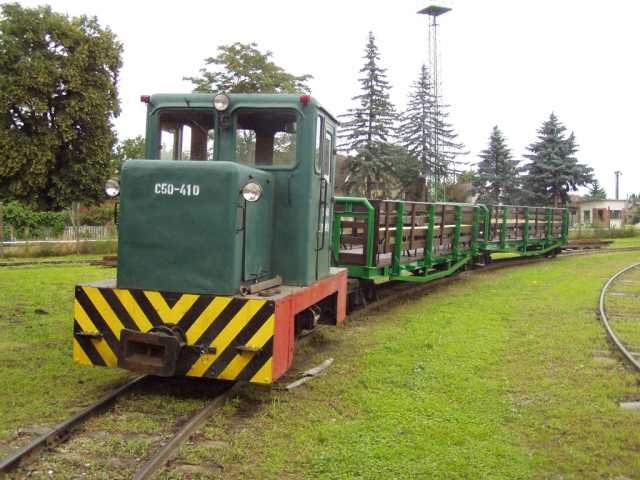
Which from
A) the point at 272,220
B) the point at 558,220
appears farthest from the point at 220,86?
the point at 272,220

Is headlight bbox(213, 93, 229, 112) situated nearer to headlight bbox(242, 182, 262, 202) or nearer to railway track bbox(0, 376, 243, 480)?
headlight bbox(242, 182, 262, 202)

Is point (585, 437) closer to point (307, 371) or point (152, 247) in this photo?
point (307, 371)

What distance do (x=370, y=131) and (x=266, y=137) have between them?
100 ft

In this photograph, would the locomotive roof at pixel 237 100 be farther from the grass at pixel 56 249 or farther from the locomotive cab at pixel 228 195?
the grass at pixel 56 249

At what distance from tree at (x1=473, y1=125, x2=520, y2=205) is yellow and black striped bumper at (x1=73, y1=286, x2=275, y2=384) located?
38.4 meters

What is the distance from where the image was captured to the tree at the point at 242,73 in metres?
23.4

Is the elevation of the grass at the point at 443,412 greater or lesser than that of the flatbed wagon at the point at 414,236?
lesser

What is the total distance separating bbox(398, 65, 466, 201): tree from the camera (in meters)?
39.7

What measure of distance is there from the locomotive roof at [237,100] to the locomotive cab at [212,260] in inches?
0.6

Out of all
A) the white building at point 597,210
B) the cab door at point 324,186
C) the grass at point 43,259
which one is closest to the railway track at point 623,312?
the cab door at point 324,186

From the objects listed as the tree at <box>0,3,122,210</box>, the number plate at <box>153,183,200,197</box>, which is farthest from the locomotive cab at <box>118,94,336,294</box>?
the tree at <box>0,3,122,210</box>

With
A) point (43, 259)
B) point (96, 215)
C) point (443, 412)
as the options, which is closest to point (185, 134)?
point (443, 412)

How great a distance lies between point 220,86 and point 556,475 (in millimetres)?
21438

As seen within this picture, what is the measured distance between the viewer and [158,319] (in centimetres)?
513
